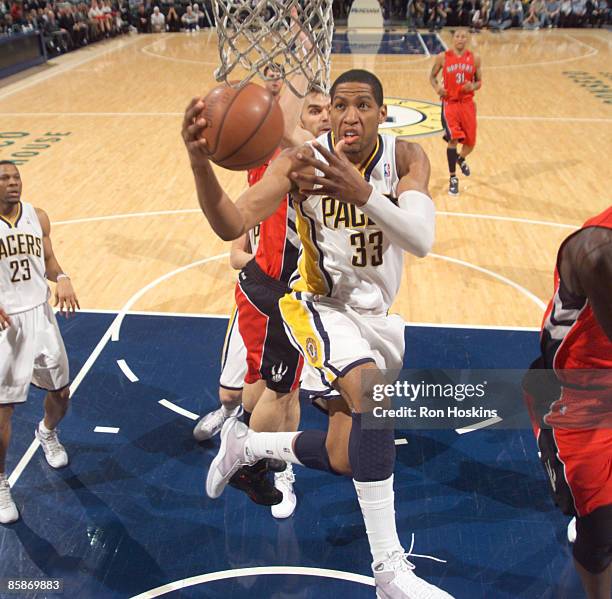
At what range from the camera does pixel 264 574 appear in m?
3.32

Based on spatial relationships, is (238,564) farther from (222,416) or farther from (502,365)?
(502,365)

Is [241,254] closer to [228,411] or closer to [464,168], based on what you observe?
[228,411]

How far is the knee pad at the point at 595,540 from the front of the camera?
2693 mm

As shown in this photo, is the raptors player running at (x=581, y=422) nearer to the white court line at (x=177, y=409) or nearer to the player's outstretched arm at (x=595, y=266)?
the player's outstretched arm at (x=595, y=266)

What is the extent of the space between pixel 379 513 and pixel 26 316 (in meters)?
2.20

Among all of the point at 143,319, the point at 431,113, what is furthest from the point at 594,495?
the point at 431,113

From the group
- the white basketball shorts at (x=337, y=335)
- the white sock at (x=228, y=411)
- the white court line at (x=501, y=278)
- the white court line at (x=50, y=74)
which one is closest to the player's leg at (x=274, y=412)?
the white sock at (x=228, y=411)

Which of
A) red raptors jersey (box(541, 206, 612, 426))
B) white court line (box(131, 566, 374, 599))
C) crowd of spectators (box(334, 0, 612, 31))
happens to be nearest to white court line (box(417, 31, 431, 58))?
crowd of spectators (box(334, 0, 612, 31))

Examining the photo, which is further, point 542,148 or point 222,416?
point 542,148

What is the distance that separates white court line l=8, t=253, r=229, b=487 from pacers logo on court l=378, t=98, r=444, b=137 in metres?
5.32

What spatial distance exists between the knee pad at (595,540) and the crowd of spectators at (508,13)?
2458 cm

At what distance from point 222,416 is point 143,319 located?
5.67 ft

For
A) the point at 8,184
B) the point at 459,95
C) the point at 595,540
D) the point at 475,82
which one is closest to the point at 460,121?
the point at 459,95

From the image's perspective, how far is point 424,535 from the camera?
11.6ft
